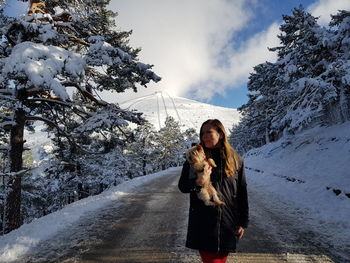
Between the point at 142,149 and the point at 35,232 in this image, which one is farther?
the point at 142,149

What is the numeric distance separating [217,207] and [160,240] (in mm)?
3540

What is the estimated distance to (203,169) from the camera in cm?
256

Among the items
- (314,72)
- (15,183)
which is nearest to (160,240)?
(15,183)

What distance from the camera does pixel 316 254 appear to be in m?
4.82

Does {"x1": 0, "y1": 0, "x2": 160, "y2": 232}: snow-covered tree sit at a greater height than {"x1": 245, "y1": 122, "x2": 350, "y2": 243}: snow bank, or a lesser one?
greater

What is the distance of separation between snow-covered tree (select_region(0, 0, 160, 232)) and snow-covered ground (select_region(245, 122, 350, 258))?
22.2ft

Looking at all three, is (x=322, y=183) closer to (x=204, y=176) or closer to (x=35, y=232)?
(x=204, y=176)

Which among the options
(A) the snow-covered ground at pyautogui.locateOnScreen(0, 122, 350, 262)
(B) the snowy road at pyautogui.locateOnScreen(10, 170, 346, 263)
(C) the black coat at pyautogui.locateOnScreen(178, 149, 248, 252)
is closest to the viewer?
(C) the black coat at pyautogui.locateOnScreen(178, 149, 248, 252)

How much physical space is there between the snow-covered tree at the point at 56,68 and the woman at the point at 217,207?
5796 mm

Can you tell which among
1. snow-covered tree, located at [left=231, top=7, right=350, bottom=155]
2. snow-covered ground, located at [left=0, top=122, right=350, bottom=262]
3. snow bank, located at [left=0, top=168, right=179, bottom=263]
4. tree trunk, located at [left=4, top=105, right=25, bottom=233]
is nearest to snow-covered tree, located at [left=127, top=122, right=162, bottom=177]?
snow-covered tree, located at [left=231, top=7, right=350, bottom=155]

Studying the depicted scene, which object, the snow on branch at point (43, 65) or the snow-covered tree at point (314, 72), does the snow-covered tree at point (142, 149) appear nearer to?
the snow-covered tree at point (314, 72)

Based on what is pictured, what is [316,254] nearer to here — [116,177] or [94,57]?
[94,57]

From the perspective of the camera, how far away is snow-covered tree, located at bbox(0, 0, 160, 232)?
7305 mm

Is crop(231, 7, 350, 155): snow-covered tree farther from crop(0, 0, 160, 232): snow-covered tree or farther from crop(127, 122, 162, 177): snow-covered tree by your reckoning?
crop(127, 122, 162, 177): snow-covered tree
